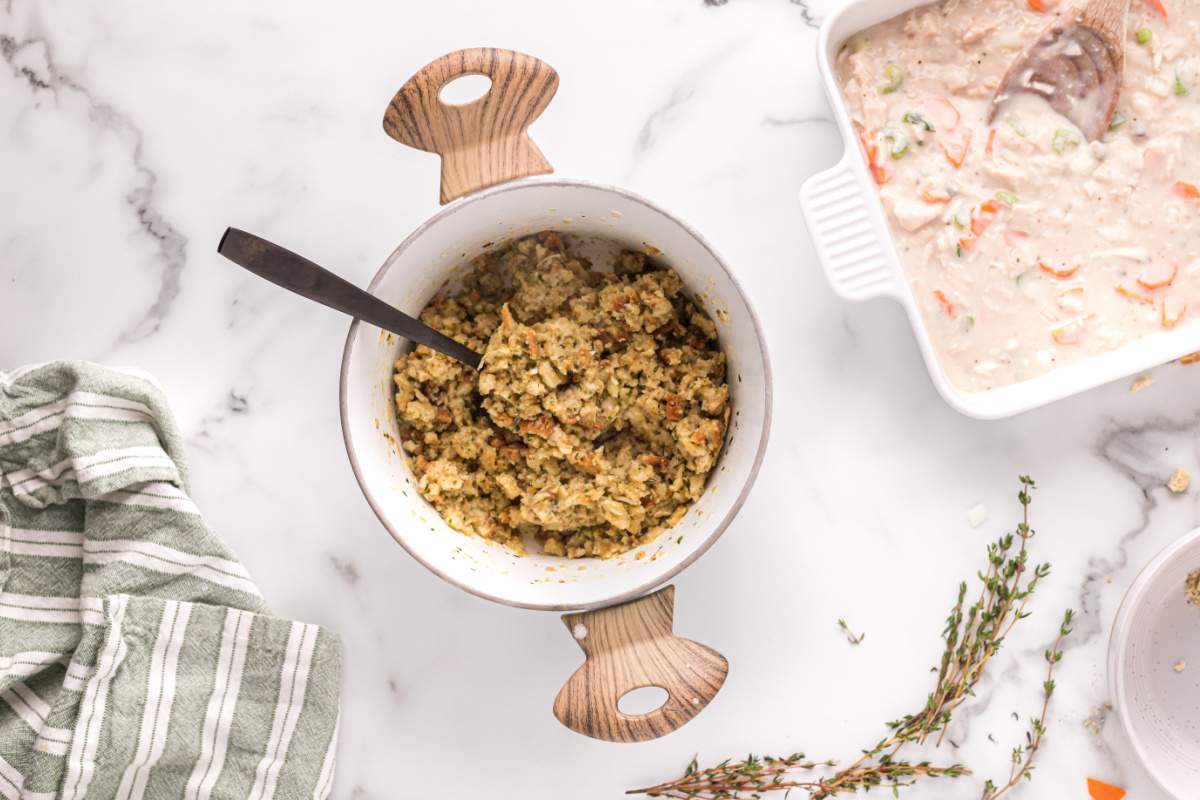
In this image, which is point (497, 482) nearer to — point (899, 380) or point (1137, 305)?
point (899, 380)

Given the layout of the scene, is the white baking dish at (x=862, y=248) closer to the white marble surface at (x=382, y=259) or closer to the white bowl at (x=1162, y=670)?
the white marble surface at (x=382, y=259)

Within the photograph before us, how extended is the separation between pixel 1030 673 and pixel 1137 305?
69 cm

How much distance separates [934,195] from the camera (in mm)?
1719

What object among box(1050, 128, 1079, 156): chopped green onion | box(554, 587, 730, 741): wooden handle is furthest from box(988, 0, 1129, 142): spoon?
box(554, 587, 730, 741): wooden handle

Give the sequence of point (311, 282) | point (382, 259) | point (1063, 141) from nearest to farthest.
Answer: point (311, 282)
point (1063, 141)
point (382, 259)

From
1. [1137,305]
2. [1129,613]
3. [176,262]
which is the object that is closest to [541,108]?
[176,262]

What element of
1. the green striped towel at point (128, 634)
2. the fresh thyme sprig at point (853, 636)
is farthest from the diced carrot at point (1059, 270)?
the green striped towel at point (128, 634)

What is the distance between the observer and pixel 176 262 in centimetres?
189

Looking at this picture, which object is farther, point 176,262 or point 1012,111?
point 176,262

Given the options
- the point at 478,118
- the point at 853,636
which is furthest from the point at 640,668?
the point at 478,118

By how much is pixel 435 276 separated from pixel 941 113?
2.88 feet

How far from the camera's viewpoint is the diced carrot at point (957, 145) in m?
1.73

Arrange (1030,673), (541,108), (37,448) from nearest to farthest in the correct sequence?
(541,108) → (37,448) → (1030,673)

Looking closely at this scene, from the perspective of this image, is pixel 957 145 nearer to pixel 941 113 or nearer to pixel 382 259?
pixel 941 113
